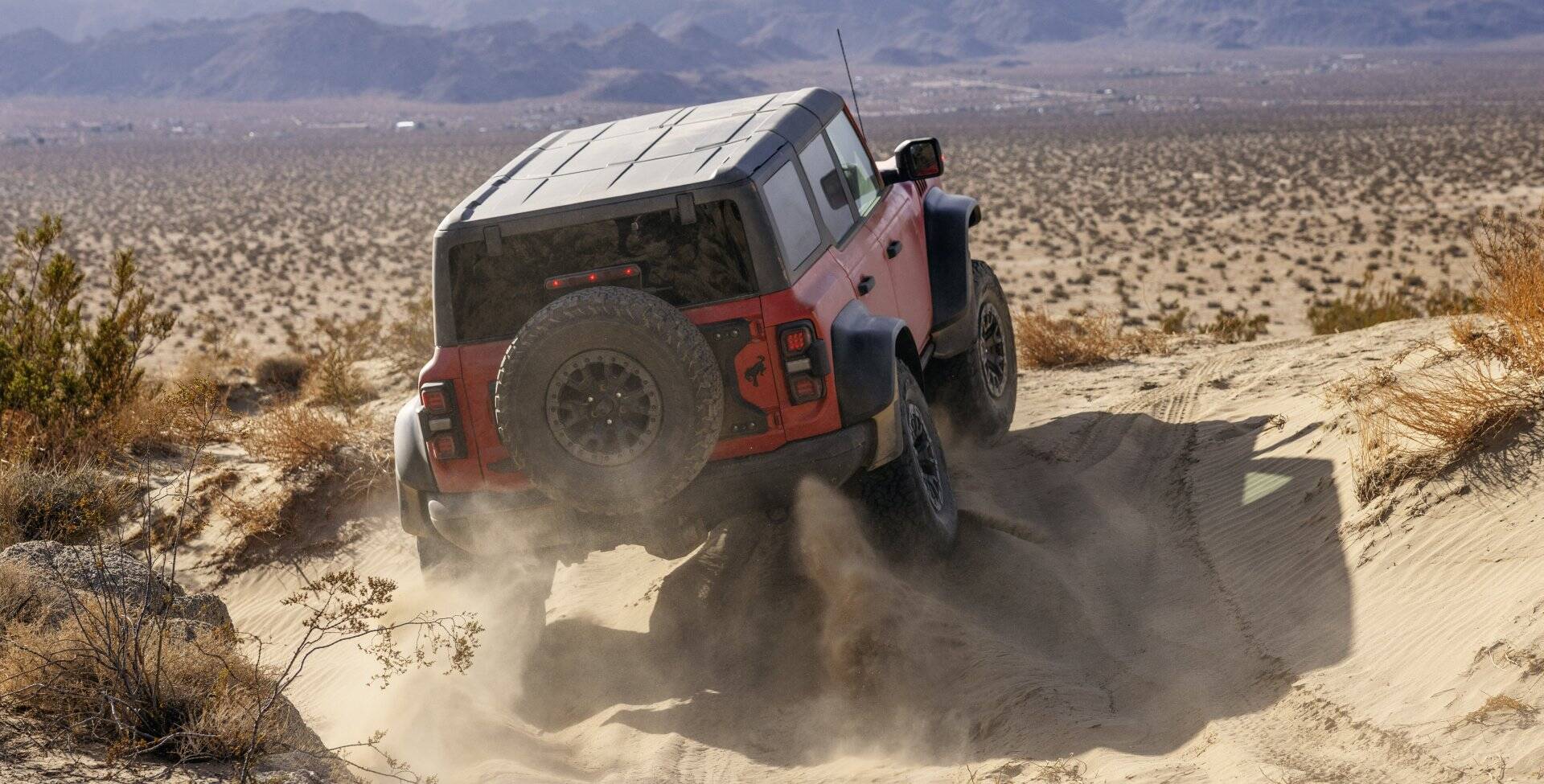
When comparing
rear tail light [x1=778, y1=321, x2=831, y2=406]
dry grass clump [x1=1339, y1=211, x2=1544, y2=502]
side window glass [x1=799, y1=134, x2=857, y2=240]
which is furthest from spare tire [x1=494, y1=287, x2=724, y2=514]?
dry grass clump [x1=1339, y1=211, x2=1544, y2=502]

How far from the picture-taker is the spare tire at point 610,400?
5.17 metres

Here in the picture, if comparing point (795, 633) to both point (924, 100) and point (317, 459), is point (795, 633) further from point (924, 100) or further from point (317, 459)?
point (924, 100)

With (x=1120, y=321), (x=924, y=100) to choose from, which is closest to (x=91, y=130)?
(x=924, y=100)

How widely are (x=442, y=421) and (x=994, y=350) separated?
4164 millimetres

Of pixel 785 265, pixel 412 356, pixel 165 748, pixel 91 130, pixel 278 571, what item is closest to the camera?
pixel 165 748

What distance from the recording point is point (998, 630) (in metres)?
6.04

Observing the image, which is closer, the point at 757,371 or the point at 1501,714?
the point at 1501,714

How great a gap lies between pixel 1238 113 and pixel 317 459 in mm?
88495

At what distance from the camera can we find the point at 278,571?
8.09 meters

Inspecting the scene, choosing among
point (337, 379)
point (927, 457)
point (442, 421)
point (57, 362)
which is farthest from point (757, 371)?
point (337, 379)

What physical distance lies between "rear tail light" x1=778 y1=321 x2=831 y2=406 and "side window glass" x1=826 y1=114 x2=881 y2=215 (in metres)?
1.70

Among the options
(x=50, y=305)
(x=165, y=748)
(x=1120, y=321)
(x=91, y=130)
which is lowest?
(x=1120, y=321)

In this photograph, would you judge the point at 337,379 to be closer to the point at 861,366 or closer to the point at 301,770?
the point at 861,366

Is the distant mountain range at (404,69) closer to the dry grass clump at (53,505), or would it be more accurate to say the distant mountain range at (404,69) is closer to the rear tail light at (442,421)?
the dry grass clump at (53,505)
